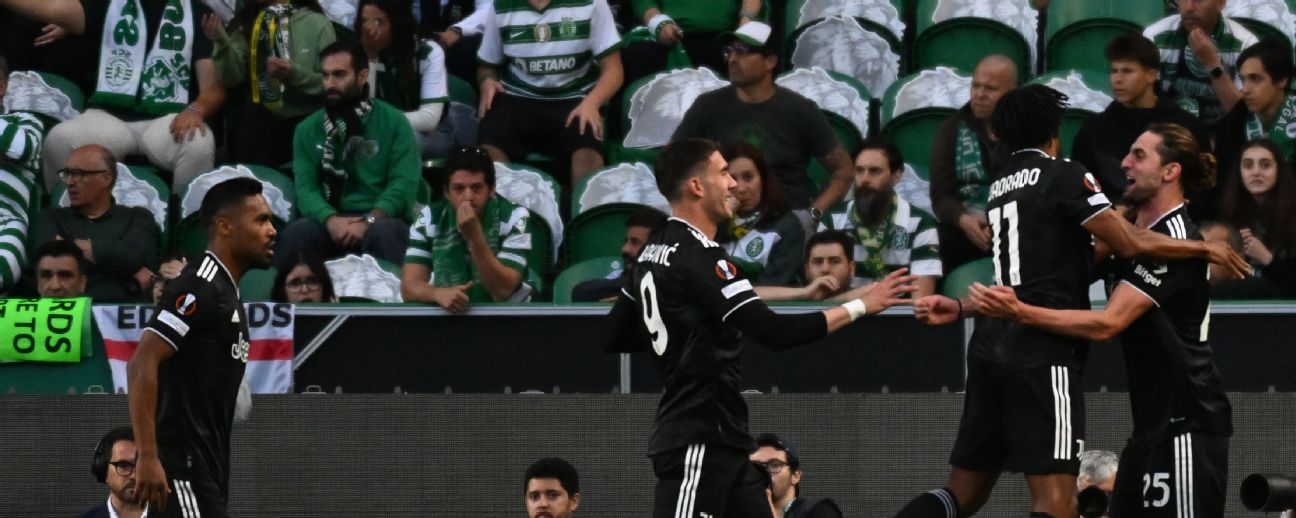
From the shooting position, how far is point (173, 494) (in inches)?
320

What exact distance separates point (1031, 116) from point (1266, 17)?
19.5 ft

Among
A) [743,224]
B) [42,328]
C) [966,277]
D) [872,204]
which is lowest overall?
[42,328]

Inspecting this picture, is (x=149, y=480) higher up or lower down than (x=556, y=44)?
lower down

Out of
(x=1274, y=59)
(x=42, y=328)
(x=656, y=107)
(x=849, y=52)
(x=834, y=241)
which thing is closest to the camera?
(x=42, y=328)

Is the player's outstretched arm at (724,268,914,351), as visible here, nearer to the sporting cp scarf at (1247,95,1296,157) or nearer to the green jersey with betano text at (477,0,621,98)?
the sporting cp scarf at (1247,95,1296,157)

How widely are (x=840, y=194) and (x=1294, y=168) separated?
2435 mm

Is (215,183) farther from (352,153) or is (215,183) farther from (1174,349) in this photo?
(1174,349)

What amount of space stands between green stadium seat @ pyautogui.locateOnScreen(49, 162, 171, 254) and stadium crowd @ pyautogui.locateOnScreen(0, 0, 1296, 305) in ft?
0.06

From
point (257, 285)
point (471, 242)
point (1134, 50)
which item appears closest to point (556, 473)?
point (471, 242)

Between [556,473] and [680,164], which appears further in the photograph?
[556,473]

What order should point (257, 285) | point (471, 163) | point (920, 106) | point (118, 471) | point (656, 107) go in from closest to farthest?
→ point (118, 471)
point (471, 163)
point (257, 285)
point (920, 106)
point (656, 107)

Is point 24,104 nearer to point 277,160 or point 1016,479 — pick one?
point 277,160

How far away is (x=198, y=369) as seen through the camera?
8258 mm

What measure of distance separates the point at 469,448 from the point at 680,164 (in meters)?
2.92
